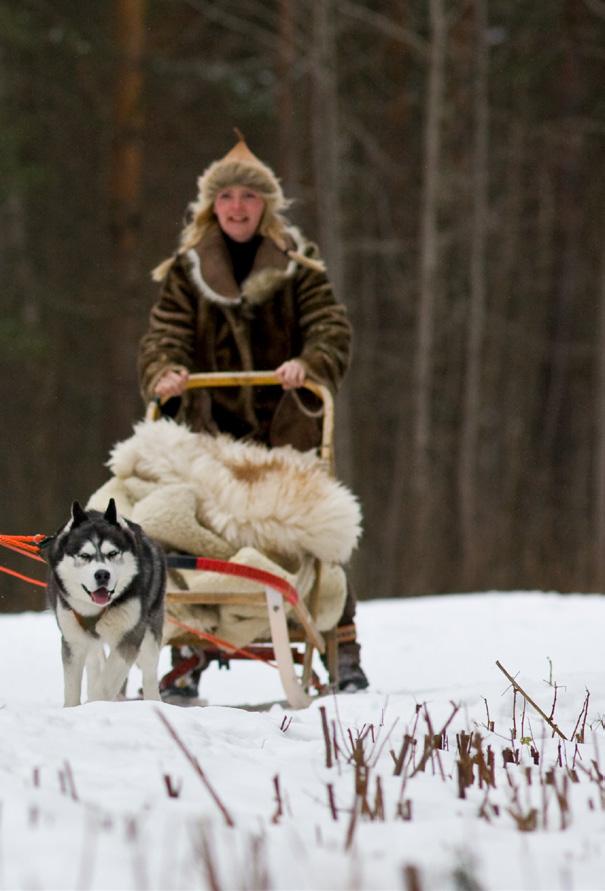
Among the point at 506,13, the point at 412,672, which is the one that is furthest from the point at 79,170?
the point at 412,672

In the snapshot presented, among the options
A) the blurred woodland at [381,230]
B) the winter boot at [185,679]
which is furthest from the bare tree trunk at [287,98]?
the winter boot at [185,679]

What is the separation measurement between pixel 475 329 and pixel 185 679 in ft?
27.1

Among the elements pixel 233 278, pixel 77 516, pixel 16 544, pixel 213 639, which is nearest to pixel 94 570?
pixel 77 516

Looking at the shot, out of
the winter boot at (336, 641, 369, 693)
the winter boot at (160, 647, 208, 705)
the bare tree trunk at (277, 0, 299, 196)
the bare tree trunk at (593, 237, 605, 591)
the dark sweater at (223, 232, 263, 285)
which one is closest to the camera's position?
the winter boot at (160, 647, 208, 705)

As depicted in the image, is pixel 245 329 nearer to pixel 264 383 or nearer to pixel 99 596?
pixel 264 383

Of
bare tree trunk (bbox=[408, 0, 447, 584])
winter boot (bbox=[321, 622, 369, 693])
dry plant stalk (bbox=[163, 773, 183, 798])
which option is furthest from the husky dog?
bare tree trunk (bbox=[408, 0, 447, 584])

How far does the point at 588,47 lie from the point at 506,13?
1.19m

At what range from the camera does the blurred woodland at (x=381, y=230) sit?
13.3 m

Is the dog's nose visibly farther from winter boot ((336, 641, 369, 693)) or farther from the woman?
winter boot ((336, 641, 369, 693))

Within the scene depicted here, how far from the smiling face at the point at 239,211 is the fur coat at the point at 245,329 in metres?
0.07

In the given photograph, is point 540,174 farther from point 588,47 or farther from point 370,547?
point 370,547

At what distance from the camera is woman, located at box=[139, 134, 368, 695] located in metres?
5.93

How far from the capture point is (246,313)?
5977 mm

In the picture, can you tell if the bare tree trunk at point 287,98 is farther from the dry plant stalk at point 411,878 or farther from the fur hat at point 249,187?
the dry plant stalk at point 411,878
